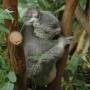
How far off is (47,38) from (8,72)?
0.53m

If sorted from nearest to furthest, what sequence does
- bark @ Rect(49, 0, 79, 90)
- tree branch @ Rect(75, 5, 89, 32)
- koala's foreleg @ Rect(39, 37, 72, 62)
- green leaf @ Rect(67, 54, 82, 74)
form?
bark @ Rect(49, 0, 79, 90) < koala's foreleg @ Rect(39, 37, 72, 62) < green leaf @ Rect(67, 54, 82, 74) < tree branch @ Rect(75, 5, 89, 32)

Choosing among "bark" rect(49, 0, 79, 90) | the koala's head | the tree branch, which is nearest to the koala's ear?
the koala's head

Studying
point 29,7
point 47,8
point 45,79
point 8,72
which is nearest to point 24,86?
point 8,72

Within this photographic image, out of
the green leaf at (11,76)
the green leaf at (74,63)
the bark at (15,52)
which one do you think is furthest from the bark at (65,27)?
the green leaf at (11,76)

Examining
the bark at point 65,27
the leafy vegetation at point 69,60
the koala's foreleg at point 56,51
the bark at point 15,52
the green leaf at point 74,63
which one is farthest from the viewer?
the green leaf at point 74,63

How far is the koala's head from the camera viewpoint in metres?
2.51

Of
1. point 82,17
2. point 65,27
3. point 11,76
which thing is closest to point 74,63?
point 65,27

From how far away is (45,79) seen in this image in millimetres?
2643

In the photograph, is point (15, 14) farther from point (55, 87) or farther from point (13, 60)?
point (55, 87)

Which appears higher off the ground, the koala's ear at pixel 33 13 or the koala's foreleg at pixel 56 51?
the koala's ear at pixel 33 13

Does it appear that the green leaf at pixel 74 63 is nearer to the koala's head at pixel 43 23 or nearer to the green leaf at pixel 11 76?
the koala's head at pixel 43 23

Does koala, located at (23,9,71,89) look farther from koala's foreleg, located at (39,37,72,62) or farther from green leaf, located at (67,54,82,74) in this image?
green leaf, located at (67,54,82,74)

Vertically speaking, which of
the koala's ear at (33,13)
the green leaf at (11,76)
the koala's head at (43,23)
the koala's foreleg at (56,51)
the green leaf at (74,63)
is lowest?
the green leaf at (74,63)

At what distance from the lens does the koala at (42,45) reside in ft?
8.23
